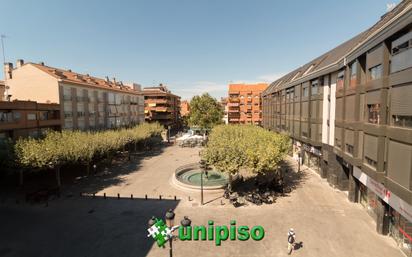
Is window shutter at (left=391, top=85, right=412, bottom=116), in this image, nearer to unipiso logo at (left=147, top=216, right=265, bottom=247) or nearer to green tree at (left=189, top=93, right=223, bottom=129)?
unipiso logo at (left=147, top=216, right=265, bottom=247)

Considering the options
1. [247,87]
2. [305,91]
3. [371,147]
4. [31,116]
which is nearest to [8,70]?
[31,116]

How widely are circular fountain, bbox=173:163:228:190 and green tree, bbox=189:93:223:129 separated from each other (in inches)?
1259

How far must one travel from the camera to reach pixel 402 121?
43.0ft

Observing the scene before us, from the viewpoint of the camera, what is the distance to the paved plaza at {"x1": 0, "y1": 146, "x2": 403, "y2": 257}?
48.0 feet

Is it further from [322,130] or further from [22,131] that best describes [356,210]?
[22,131]

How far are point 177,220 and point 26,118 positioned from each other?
27.3 m

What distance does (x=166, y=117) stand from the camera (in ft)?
267

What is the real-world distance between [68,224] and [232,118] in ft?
241

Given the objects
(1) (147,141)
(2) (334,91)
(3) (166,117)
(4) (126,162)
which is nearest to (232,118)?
(3) (166,117)

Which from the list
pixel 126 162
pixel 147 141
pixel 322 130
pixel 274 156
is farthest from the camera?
pixel 147 141

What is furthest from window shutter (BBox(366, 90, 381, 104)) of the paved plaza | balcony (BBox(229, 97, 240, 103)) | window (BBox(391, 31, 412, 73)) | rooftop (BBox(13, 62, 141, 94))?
balcony (BBox(229, 97, 240, 103))

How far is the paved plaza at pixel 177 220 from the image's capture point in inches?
575

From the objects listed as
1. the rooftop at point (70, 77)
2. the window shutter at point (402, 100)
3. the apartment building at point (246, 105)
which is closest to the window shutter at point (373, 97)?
the window shutter at point (402, 100)

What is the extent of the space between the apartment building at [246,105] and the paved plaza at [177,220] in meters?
59.2
